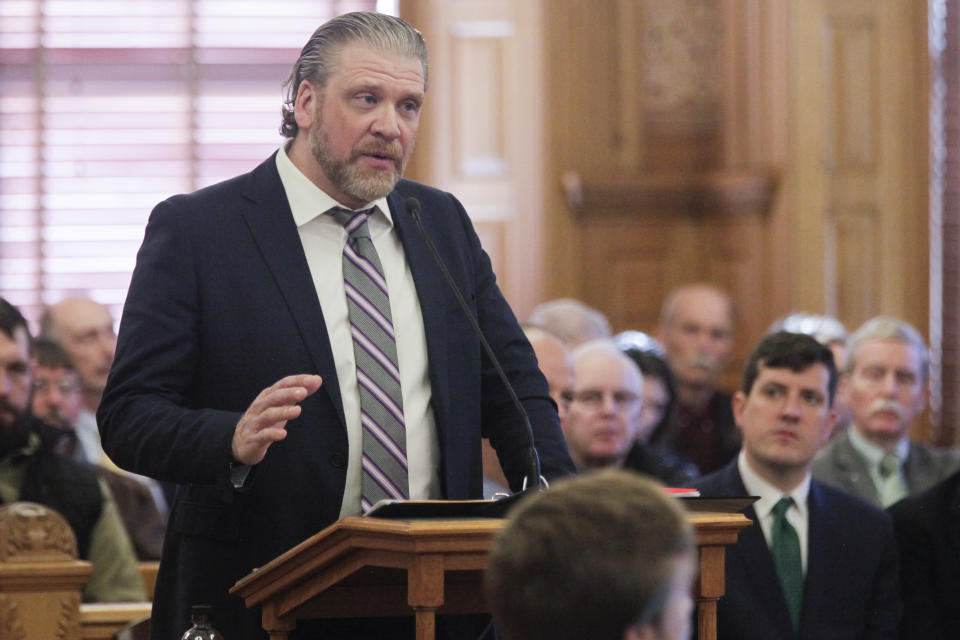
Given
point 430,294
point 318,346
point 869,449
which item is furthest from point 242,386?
point 869,449

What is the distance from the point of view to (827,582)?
391 cm

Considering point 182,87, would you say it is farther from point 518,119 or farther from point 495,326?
point 495,326

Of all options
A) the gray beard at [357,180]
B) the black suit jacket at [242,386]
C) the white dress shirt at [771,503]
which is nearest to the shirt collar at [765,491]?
the white dress shirt at [771,503]

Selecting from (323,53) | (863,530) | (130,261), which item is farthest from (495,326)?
(130,261)

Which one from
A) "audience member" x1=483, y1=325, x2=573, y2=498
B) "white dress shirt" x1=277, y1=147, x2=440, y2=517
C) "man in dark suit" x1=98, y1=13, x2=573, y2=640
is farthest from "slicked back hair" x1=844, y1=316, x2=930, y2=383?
"white dress shirt" x1=277, y1=147, x2=440, y2=517

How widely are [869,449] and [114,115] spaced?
426 centimetres

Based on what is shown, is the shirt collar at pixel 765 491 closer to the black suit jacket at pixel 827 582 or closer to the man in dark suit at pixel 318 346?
the black suit jacket at pixel 827 582

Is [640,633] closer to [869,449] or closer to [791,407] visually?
[791,407]

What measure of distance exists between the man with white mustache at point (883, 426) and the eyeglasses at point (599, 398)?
2.69 feet

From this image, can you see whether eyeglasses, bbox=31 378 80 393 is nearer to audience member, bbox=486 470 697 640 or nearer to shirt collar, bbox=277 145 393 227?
shirt collar, bbox=277 145 393 227

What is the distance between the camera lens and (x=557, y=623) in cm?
164

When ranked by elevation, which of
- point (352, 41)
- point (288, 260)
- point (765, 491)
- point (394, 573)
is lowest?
point (765, 491)

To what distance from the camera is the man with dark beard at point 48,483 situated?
4215 mm

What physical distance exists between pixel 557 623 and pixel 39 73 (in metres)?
6.69
